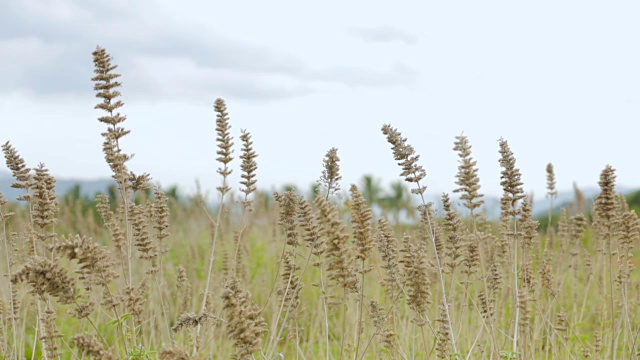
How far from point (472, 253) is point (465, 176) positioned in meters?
0.82

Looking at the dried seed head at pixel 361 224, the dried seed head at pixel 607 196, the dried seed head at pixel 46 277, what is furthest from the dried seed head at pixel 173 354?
the dried seed head at pixel 607 196

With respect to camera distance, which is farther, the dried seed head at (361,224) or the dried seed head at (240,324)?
the dried seed head at (361,224)

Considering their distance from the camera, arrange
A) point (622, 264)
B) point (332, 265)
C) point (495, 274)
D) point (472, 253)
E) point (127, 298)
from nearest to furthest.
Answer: point (332, 265), point (127, 298), point (472, 253), point (495, 274), point (622, 264)

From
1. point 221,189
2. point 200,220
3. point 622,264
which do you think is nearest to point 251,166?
point 221,189

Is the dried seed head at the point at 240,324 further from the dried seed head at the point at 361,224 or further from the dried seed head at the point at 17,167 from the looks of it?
the dried seed head at the point at 17,167

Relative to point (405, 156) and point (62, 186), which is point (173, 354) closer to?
point (405, 156)

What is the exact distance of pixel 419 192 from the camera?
3623mm

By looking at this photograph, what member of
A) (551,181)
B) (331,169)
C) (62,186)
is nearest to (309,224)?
(331,169)

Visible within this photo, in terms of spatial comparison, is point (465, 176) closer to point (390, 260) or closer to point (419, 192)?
point (419, 192)

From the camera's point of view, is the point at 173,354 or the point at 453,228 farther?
the point at 453,228

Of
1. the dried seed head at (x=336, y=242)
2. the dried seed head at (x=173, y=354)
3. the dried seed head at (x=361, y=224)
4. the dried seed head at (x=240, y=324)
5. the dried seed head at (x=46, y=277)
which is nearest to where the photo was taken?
the dried seed head at (x=173, y=354)

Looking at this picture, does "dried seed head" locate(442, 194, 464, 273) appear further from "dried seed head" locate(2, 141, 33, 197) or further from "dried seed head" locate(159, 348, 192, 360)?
"dried seed head" locate(2, 141, 33, 197)

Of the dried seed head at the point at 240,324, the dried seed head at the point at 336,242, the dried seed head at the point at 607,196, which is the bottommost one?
the dried seed head at the point at 240,324

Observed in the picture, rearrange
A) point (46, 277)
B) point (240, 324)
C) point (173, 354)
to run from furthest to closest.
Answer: point (46, 277) < point (240, 324) < point (173, 354)
